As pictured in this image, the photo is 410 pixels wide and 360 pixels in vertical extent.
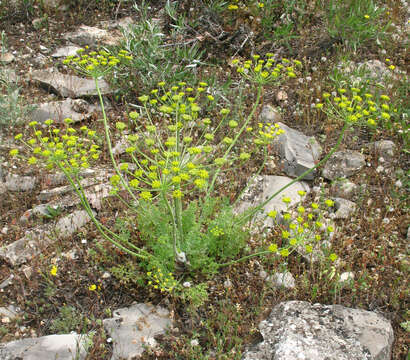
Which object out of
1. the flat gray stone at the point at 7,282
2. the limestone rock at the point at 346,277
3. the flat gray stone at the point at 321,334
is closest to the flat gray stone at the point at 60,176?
the flat gray stone at the point at 7,282

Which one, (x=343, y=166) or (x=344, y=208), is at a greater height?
(x=343, y=166)

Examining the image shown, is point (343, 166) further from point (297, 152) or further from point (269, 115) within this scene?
point (269, 115)

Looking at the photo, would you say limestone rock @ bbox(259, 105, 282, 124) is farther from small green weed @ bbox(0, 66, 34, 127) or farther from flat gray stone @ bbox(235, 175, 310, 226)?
small green weed @ bbox(0, 66, 34, 127)

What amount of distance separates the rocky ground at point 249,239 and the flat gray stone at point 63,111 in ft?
0.06

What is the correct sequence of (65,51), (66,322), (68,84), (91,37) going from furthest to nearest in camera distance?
(91,37), (65,51), (68,84), (66,322)

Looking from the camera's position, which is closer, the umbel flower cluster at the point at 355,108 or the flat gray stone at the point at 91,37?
the umbel flower cluster at the point at 355,108

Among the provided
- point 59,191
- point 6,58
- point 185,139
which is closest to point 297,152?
point 185,139

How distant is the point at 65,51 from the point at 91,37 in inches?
19.2

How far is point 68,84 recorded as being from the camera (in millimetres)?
5738

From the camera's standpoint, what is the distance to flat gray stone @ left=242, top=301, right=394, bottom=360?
2.77 metres

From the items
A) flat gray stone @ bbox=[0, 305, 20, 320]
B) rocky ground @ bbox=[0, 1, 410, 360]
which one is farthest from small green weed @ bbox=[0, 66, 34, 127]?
flat gray stone @ bbox=[0, 305, 20, 320]

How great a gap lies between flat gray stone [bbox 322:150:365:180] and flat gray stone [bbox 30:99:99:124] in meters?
3.11

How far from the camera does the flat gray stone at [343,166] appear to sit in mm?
4570

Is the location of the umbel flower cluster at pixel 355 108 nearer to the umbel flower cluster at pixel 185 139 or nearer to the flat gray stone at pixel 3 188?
the umbel flower cluster at pixel 185 139
